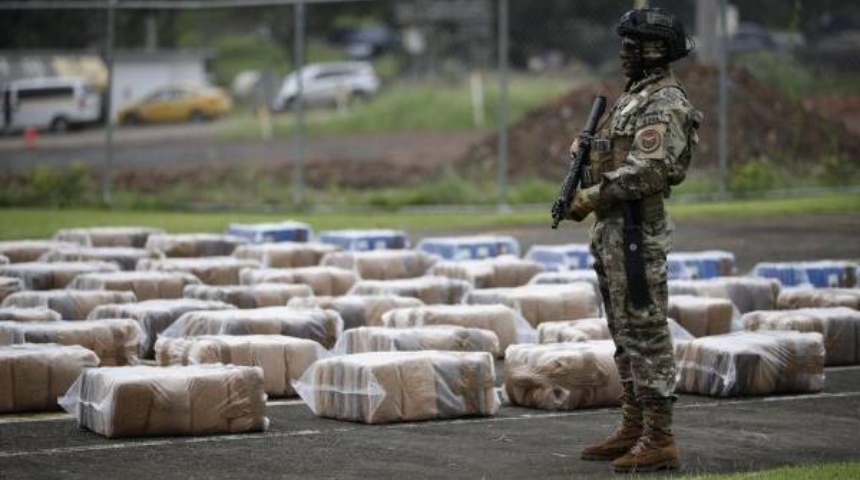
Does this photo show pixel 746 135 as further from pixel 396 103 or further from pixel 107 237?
pixel 107 237

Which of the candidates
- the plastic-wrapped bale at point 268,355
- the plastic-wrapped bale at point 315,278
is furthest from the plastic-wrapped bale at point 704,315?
the plastic-wrapped bale at point 315,278

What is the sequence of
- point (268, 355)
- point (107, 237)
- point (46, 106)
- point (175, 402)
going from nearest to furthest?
point (175, 402)
point (268, 355)
point (107, 237)
point (46, 106)

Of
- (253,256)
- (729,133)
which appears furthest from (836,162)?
(253,256)

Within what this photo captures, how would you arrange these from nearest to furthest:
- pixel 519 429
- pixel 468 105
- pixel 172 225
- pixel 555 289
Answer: pixel 519 429, pixel 555 289, pixel 172 225, pixel 468 105

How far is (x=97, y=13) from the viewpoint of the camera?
2969cm

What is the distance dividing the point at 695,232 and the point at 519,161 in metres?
5.21

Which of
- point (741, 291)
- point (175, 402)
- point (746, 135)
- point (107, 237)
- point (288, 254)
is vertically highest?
point (746, 135)

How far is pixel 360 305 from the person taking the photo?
14.6 metres

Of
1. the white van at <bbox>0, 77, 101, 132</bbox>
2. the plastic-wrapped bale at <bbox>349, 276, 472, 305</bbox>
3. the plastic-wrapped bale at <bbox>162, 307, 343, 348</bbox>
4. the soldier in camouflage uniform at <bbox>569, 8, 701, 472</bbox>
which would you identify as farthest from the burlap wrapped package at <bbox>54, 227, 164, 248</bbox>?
the soldier in camouflage uniform at <bbox>569, 8, 701, 472</bbox>

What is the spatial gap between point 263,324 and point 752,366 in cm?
329

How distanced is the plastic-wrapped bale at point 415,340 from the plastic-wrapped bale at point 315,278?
12.1 feet

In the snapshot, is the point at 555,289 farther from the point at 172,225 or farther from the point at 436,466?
the point at 172,225

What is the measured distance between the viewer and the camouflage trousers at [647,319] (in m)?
9.12

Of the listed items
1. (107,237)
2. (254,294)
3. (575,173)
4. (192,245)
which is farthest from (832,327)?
(107,237)
